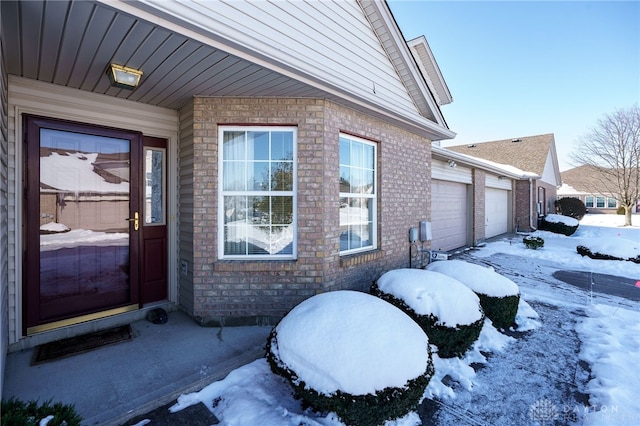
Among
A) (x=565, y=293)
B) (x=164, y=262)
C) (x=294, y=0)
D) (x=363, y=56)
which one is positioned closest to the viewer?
(x=294, y=0)

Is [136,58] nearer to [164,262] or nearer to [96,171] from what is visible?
[96,171]

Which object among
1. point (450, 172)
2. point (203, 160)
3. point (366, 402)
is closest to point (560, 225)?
point (450, 172)

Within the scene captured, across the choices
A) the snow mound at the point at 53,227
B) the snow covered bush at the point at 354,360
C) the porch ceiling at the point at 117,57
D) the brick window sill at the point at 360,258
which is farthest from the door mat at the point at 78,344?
the porch ceiling at the point at 117,57

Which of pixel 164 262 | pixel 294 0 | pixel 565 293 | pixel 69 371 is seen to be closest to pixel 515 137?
pixel 565 293

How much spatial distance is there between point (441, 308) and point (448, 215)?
6.84 meters

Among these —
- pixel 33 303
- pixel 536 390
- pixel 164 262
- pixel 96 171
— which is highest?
pixel 96 171

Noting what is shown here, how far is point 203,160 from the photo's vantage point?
3896mm

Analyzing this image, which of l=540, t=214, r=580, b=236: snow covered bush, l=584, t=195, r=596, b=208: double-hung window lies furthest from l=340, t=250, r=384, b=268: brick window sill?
l=584, t=195, r=596, b=208: double-hung window

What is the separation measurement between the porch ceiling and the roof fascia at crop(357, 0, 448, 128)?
2.01 m

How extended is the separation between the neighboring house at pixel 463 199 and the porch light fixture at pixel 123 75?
6780 mm

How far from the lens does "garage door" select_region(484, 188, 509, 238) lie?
507 inches

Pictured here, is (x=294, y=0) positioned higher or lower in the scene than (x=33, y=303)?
higher

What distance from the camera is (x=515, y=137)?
2231 cm

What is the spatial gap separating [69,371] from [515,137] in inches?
1062
